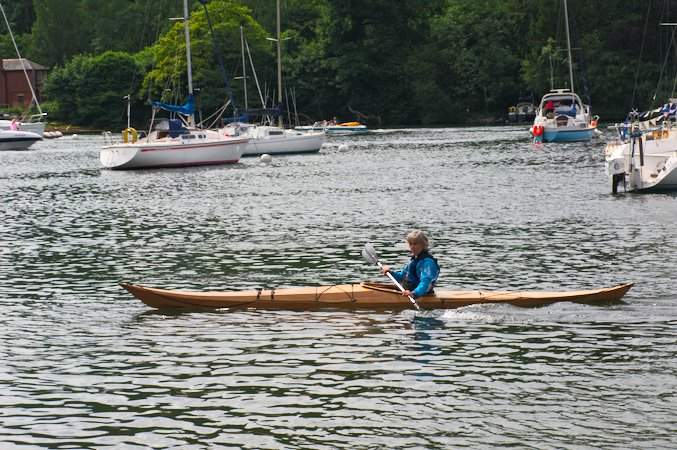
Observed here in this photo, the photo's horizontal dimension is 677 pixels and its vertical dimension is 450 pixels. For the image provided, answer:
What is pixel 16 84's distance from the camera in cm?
16675

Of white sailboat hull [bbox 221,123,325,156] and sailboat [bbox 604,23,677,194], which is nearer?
sailboat [bbox 604,23,677,194]

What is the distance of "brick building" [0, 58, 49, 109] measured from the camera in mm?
166125

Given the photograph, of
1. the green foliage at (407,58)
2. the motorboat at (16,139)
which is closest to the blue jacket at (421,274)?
the motorboat at (16,139)

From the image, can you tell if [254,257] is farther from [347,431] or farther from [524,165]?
[524,165]

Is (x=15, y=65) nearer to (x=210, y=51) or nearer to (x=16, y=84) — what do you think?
(x=16, y=84)

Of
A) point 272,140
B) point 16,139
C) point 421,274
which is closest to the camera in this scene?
point 421,274

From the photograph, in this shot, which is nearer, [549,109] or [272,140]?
[272,140]

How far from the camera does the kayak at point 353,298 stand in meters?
21.2

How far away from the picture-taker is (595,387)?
16.0m

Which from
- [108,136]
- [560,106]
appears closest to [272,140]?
[108,136]

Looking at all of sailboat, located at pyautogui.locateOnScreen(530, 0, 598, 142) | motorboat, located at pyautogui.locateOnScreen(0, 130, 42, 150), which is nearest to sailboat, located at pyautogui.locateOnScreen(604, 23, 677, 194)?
sailboat, located at pyautogui.locateOnScreen(530, 0, 598, 142)

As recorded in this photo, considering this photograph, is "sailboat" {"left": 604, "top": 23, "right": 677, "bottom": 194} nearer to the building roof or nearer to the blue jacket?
the blue jacket

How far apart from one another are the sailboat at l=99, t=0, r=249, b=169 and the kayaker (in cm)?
4814

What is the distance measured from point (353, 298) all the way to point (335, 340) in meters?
2.45
